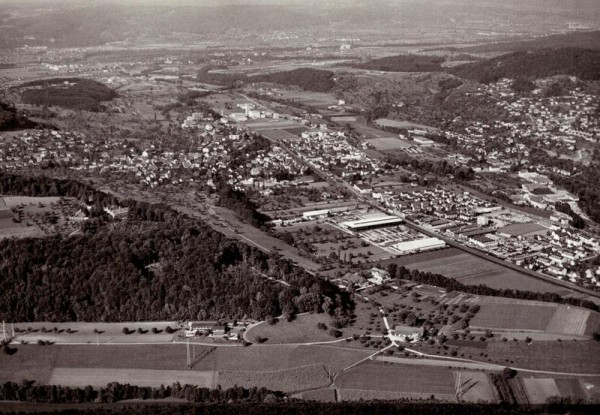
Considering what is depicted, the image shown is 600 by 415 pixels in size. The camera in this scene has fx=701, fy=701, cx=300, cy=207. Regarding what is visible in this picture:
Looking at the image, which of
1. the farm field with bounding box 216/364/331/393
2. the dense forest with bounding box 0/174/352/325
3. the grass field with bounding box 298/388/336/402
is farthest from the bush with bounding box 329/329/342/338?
the grass field with bounding box 298/388/336/402

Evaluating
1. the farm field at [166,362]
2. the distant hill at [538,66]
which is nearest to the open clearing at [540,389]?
the farm field at [166,362]

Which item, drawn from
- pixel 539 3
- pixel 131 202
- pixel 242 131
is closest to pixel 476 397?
pixel 131 202

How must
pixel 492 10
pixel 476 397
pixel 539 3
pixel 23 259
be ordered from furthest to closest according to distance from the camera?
pixel 492 10 → pixel 539 3 → pixel 23 259 → pixel 476 397

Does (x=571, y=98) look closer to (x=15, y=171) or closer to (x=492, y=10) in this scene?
(x=15, y=171)

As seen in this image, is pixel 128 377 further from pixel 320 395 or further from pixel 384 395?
pixel 384 395

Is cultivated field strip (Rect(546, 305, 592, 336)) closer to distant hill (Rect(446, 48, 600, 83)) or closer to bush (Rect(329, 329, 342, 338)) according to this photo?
bush (Rect(329, 329, 342, 338))

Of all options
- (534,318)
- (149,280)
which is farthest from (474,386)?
(149,280)
